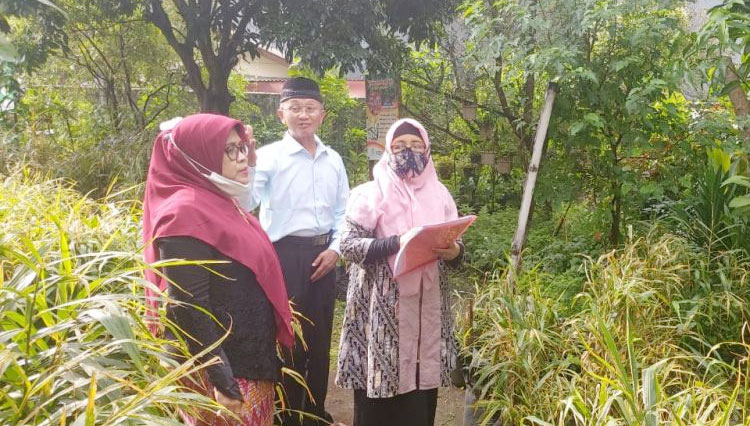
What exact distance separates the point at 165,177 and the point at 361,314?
3.66 ft

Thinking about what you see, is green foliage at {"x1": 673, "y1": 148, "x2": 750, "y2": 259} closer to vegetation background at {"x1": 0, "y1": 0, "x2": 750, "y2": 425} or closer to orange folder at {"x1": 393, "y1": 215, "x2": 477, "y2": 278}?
vegetation background at {"x1": 0, "y1": 0, "x2": 750, "y2": 425}

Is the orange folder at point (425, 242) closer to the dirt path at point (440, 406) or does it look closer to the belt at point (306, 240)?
the belt at point (306, 240)

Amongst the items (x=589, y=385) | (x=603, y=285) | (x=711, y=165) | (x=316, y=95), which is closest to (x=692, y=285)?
(x=603, y=285)

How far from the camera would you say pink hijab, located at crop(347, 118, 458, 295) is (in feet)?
8.93

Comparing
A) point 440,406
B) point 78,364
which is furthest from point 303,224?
point 78,364

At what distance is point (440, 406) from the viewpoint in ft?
12.9

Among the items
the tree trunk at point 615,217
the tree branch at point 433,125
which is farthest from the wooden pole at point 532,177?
the tree branch at point 433,125

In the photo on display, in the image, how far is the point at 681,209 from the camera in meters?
3.97

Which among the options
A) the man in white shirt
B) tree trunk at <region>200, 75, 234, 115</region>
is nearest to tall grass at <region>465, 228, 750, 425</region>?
the man in white shirt

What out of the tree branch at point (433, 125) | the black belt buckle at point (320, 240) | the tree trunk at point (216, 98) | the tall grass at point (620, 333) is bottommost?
the tall grass at point (620, 333)

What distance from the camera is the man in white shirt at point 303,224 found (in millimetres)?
3168

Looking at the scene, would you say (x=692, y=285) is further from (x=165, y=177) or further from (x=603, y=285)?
(x=165, y=177)

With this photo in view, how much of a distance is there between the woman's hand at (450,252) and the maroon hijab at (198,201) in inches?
32.6

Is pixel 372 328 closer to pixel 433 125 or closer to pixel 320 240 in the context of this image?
A: pixel 320 240
